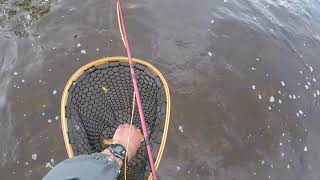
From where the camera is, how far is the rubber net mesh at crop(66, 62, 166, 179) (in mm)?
3766

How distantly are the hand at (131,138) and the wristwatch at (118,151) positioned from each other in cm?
9

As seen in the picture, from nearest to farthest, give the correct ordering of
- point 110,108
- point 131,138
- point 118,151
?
point 118,151 → point 131,138 → point 110,108

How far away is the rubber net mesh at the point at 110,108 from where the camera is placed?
3.77 metres

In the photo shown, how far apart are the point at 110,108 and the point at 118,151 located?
3.44ft

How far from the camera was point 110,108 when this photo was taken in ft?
14.3

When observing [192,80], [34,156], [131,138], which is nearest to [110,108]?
[131,138]

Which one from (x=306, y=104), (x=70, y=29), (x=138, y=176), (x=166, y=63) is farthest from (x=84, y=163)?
(x=306, y=104)

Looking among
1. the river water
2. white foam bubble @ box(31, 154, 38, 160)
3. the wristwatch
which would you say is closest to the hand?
the wristwatch

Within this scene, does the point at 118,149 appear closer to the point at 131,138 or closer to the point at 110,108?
the point at 131,138

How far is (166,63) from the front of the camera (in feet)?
16.5

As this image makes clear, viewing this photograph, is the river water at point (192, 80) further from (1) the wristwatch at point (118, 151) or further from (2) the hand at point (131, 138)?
(1) the wristwatch at point (118, 151)

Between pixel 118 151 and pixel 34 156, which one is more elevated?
pixel 118 151

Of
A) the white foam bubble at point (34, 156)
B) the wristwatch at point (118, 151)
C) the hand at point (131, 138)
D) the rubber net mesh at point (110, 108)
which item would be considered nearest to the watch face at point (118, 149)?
the wristwatch at point (118, 151)

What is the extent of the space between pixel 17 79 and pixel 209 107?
234cm
